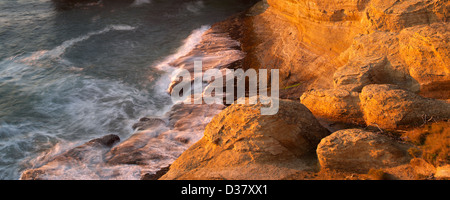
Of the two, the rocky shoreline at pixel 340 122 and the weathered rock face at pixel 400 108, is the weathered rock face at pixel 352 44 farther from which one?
the weathered rock face at pixel 400 108

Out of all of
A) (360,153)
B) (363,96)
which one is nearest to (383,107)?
(363,96)

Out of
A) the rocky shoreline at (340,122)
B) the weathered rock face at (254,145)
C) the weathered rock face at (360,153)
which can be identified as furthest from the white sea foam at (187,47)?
the weathered rock face at (360,153)

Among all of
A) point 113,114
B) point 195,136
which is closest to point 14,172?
point 113,114

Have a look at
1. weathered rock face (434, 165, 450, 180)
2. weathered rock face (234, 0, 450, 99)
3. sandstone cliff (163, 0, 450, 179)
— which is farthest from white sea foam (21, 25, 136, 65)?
weathered rock face (434, 165, 450, 180)

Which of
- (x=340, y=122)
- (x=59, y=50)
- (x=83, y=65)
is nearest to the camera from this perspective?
(x=340, y=122)

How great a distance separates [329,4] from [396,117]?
5636mm

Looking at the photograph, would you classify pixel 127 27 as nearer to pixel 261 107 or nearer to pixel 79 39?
pixel 79 39

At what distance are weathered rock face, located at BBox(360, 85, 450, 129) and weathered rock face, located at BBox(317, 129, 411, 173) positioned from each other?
2.47 ft

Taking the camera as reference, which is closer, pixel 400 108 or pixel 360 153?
pixel 360 153

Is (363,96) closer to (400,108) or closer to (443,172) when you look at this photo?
(400,108)

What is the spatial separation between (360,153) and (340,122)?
1539mm

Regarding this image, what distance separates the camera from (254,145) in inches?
251

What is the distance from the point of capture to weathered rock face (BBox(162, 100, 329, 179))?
6.18m

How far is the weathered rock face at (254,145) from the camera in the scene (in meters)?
6.18
